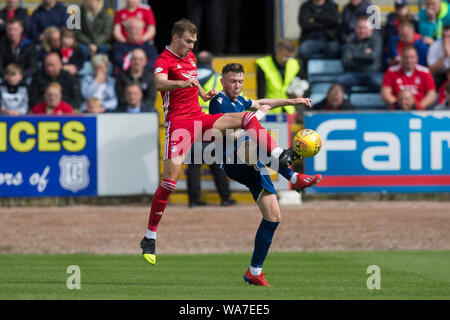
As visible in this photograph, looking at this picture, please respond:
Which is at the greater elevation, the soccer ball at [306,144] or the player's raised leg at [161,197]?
the soccer ball at [306,144]

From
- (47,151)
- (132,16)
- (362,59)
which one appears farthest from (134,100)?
(362,59)

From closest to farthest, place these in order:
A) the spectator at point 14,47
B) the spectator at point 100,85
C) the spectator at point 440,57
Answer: the spectator at point 100,85 → the spectator at point 440,57 → the spectator at point 14,47

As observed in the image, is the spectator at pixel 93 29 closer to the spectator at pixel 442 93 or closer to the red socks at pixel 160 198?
the spectator at pixel 442 93

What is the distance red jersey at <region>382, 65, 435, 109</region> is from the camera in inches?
722

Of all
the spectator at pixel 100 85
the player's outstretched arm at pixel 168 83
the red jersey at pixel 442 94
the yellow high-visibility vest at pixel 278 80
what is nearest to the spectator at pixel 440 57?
the red jersey at pixel 442 94

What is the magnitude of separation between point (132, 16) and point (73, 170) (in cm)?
388

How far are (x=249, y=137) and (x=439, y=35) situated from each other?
37.2 feet

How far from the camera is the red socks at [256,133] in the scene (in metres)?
9.64

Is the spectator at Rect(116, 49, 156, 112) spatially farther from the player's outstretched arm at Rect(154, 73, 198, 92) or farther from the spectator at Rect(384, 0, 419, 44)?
the player's outstretched arm at Rect(154, 73, 198, 92)

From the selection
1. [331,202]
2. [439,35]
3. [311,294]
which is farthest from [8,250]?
[439,35]

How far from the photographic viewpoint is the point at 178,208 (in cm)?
1764

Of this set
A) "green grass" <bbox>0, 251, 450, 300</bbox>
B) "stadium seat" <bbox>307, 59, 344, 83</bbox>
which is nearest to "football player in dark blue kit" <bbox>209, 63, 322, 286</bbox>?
"green grass" <bbox>0, 251, 450, 300</bbox>

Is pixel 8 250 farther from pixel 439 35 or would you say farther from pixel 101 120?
pixel 439 35

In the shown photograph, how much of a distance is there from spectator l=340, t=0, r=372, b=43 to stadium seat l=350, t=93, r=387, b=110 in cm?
119
